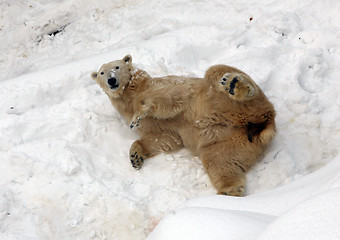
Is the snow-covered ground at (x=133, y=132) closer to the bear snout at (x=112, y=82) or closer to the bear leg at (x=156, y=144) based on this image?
the bear leg at (x=156, y=144)

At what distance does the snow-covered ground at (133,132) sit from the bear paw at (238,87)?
2.38 ft

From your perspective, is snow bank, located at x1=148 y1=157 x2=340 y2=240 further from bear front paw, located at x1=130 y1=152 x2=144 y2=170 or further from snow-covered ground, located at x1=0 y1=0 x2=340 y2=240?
bear front paw, located at x1=130 y1=152 x2=144 y2=170

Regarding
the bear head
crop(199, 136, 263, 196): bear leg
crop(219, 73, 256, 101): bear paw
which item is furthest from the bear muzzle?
crop(199, 136, 263, 196): bear leg

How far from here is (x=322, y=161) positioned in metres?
4.18

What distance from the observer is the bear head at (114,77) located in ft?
15.5

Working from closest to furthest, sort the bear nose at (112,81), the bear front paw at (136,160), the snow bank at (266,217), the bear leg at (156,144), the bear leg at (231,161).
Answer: the snow bank at (266,217) → the bear leg at (231,161) → the bear front paw at (136,160) → the bear leg at (156,144) → the bear nose at (112,81)

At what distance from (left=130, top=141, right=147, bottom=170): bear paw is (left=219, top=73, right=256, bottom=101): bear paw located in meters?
1.20

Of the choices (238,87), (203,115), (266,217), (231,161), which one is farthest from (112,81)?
(266,217)

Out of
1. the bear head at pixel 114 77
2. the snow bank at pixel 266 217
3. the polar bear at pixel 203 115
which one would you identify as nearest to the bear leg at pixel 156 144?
the polar bear at pixel 203 115

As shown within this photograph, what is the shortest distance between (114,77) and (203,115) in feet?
3.96

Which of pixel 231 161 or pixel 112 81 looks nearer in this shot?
pixel 231 161

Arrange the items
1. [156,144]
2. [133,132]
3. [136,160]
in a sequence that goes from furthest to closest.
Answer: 1. [133,132]
2. [156,144]
3. [136,160]

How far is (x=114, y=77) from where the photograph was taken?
4.71m

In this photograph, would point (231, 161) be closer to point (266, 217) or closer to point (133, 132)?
point (133, 132)
